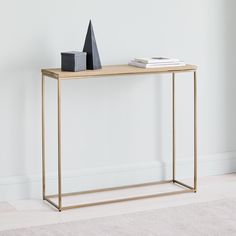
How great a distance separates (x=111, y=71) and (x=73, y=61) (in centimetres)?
23

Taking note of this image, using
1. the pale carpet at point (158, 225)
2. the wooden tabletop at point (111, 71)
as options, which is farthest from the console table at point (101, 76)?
the pale carpet at point (158, 225)

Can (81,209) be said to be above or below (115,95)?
below

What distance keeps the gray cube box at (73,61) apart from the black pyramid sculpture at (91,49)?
0.17ft

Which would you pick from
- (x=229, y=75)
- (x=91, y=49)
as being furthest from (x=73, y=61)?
(x=229, y=75)

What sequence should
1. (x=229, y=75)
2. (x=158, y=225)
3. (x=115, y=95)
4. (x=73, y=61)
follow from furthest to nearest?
1. (x=229, y=75)
2. (x=115, y=95)
3. (x=73, y=61)
4. (x=158, y=225)

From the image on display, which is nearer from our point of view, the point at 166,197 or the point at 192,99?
the point at 166,197

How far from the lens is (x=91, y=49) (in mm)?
3736

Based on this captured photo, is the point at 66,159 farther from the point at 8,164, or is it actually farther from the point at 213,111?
the point at 213,111

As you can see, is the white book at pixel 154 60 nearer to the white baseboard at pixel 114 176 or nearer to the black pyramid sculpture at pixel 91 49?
the black pyramid sculpture at pixel 91 49

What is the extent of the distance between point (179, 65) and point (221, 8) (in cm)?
67

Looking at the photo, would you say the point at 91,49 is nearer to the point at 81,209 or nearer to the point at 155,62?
the point at 155,62

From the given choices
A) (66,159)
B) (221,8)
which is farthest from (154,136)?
(221,8)

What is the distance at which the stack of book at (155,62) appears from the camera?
385cm

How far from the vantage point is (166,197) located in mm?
3979
